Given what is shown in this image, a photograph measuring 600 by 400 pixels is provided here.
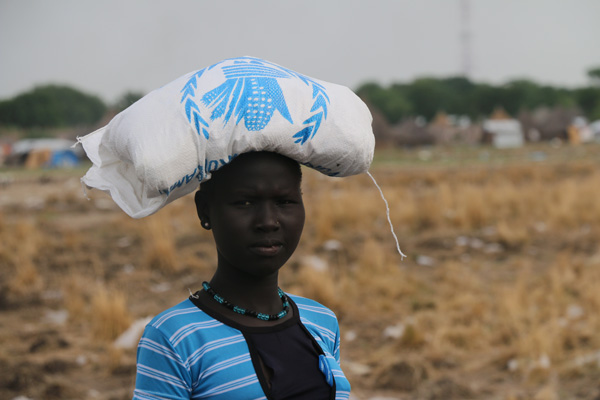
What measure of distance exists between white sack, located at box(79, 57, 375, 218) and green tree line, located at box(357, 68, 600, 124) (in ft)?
186

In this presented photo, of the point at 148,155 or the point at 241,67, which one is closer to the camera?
the point at 148,155

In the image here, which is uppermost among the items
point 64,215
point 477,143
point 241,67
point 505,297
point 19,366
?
point 241,67

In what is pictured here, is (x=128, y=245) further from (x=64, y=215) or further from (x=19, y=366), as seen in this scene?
(x=19, y=366)

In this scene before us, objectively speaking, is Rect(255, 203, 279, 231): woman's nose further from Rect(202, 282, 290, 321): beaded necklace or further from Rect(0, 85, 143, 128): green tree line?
Rect(0, 85, 143, 128): green tree line

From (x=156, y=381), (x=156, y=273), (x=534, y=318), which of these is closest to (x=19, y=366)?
(x=156, y=273)

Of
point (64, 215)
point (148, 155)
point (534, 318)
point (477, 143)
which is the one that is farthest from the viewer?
point (477, 143)

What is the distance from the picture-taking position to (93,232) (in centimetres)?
766

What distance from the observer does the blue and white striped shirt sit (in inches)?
50.2

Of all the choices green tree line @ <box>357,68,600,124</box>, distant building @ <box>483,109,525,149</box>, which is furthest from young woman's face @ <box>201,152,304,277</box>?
green tree line @ <box>357,68,600,124</box>

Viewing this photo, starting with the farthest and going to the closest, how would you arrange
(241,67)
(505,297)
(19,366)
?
1. (505,297)
2. (19,366)
3. (241,67)

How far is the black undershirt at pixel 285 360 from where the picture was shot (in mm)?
1337

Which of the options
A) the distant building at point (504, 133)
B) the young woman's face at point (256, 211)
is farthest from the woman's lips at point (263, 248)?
the distant building at point (504, 133)

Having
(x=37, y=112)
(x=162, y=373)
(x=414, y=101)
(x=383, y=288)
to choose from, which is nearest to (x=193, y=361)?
(x=162, y=373)

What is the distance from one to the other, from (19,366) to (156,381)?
9.99 feet
